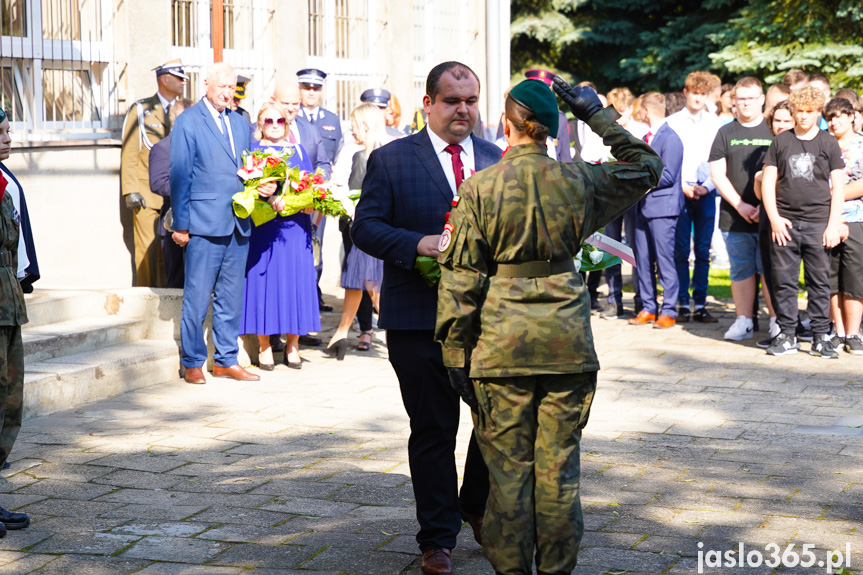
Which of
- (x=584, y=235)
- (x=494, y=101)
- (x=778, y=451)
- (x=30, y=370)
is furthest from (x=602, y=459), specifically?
(x=494, y=101)

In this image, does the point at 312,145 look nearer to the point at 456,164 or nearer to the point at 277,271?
the point at 277,271

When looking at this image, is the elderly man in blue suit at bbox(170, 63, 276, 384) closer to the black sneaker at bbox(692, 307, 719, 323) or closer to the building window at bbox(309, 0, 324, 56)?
the black sneaker at bbox(692, 307, 719, 323)

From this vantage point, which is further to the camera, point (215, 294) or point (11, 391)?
point (215, 294)

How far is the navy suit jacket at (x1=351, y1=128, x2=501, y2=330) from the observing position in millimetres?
4688

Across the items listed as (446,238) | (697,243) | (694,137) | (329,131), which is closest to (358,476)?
(446,238)

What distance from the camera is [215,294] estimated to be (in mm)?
8703

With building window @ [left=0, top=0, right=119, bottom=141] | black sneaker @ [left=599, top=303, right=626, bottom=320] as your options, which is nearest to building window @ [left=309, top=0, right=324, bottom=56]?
building window @ [left=0, top=0, right=119, bottom=141]

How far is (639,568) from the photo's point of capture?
4.54 meters

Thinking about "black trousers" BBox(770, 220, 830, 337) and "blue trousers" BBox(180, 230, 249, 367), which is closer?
"blue trousers" BBox(180, 230, 249, 367)

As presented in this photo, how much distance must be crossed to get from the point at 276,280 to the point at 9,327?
394 centimetres

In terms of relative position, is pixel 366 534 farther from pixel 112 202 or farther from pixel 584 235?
pixel 112 202

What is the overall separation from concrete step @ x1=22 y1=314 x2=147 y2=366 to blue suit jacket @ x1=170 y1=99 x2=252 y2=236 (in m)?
1.03

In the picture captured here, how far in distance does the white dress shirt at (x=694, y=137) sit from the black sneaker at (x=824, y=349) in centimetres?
221

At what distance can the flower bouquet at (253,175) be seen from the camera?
842 centimetres
